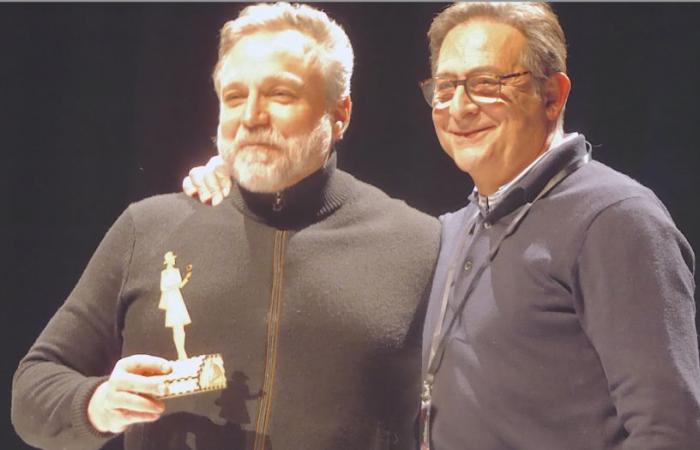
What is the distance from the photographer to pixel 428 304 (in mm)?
2023

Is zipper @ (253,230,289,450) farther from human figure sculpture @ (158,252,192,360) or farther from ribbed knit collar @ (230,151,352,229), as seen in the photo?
human figure sculpture @ (158,252,192,360)

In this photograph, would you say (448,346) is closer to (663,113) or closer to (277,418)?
(277,418)

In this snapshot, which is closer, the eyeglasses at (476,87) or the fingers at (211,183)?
the eyeglasses at (476,87)

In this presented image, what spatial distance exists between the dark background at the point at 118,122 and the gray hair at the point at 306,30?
2.96 feet

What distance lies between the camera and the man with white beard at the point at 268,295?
76.0 inches

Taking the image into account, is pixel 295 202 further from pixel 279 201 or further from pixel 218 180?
pixel 218 180

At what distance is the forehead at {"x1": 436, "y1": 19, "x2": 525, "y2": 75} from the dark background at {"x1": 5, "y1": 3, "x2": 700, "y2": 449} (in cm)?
112

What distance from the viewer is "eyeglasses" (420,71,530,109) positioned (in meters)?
1.83

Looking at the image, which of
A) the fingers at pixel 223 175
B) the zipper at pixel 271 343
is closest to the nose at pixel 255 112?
the fingers at pixel 223 175

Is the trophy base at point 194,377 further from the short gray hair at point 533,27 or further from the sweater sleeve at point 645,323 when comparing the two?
the short gray hair at point 533,27

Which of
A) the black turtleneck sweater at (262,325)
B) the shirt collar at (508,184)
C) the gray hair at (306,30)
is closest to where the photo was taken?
the shirt collar at (508,184)

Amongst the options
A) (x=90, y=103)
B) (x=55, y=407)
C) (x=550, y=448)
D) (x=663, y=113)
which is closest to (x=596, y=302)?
(x=550, y=448)

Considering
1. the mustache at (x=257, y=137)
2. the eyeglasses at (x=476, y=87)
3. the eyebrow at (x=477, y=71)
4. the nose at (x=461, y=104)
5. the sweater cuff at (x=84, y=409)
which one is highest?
the eyebrow at (x=477, y=71)

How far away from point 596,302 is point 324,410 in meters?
0.66
